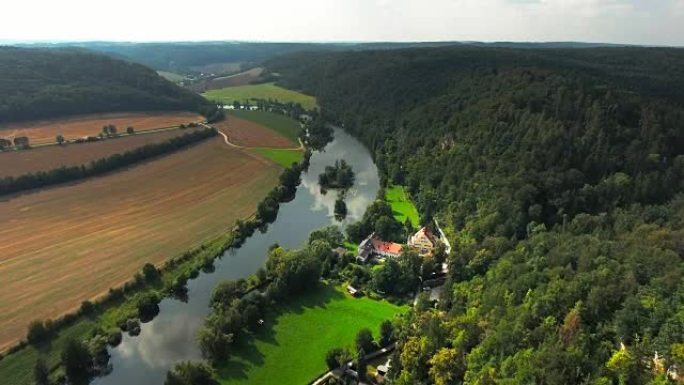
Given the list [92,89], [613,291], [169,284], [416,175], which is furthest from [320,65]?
[613,291]

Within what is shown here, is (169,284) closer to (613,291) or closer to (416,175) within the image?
(613,291)

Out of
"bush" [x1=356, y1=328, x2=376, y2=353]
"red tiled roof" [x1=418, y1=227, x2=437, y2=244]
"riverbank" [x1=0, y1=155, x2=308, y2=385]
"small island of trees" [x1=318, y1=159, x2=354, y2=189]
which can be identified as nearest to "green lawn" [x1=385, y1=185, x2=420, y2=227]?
"red tiled roof" [x1=418, y1=227, x2=437, y2=244]

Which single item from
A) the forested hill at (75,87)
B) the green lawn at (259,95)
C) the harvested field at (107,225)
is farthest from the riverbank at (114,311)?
the green lawn at (259,95)

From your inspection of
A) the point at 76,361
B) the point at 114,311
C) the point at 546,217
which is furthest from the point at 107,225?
the point at 546,217

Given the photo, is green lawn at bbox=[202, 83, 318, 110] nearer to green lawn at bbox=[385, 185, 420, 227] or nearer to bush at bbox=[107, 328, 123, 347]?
green lawn at bbox=[385, 185, 420, 227]

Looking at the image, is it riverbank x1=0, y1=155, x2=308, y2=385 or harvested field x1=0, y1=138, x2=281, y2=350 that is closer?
riverbank x1=0, y1=155, x2=308, y2=385
